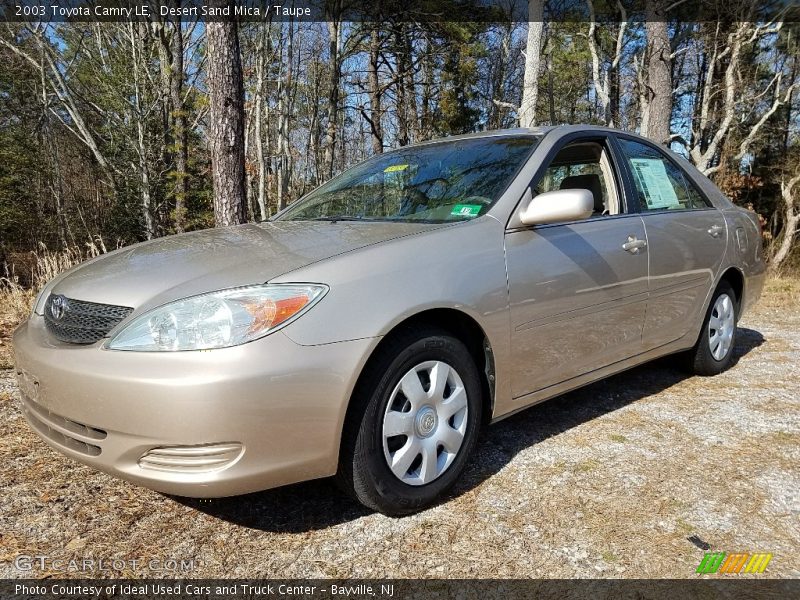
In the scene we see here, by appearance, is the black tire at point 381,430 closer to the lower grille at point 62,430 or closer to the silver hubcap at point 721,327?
the lower grille at point 62,430

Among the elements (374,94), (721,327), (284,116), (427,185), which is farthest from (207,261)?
(284,116)

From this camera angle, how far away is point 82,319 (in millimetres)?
1952

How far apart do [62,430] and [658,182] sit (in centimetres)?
342

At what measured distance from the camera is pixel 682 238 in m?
3.37

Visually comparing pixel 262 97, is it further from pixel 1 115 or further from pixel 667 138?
pixel 667 138

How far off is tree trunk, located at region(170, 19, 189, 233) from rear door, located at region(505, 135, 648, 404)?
1155 centimetres

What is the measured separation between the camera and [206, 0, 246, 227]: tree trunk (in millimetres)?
6246

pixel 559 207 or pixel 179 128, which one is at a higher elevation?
pixel 179 128

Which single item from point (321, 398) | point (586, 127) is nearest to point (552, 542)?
point (321, 398)

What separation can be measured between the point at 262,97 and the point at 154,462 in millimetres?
17937

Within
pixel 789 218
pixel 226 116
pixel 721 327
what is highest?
pixel 226 116

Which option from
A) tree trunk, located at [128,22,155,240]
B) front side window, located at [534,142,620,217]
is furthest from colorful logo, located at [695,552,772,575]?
tree trunk, located at [128,22,155,240]

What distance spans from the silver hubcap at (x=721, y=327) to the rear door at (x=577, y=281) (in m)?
1.13

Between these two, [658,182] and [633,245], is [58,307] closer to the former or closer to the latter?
[633,245]
